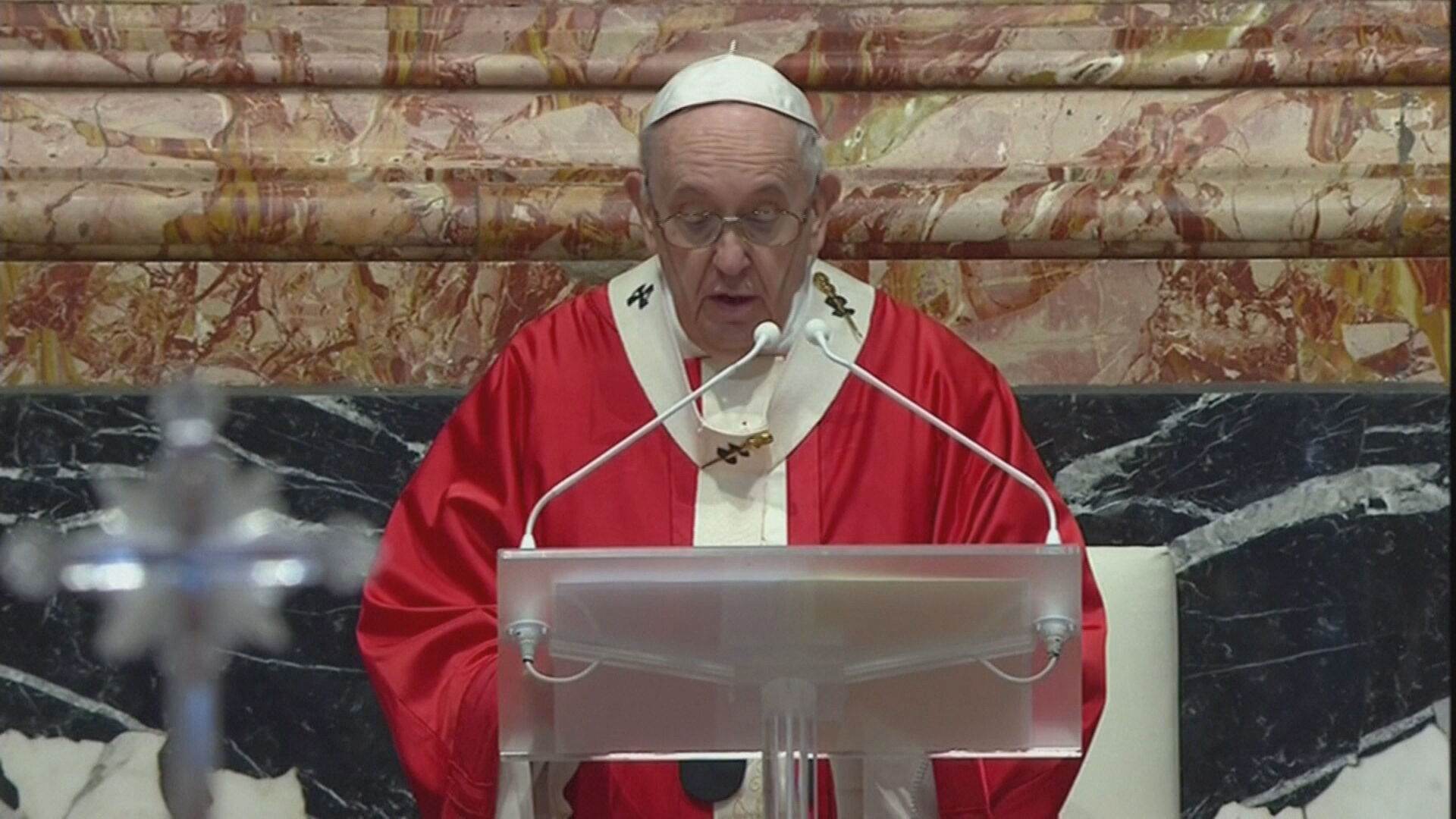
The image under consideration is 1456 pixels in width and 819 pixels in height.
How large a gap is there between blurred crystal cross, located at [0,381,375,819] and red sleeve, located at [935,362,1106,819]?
1.28m

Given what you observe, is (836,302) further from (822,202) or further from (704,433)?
(704,433)

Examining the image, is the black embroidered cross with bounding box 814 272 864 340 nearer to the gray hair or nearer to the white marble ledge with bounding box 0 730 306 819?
the gray hair

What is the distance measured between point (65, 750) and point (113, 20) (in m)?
1.43

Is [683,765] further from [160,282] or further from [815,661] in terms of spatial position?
[160,282]

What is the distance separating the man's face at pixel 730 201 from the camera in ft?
14.8

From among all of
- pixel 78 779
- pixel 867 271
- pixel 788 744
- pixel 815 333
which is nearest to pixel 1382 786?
pixel 867 271

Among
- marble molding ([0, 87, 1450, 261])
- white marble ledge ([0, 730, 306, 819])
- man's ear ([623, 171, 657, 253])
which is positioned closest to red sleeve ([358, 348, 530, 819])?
man's ear ([623, 171, 657, 253])

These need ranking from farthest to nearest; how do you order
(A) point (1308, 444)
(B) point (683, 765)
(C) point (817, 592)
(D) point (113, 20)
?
(D) point (113, 20)
(A) point (1308, 444)
(B) point (683, 765)
(C) point (817, 592)

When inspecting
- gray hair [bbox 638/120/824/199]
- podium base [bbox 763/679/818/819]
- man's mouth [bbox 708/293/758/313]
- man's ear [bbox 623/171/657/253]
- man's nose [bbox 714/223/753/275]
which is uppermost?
gray hair [bbox 638/120/824/199]

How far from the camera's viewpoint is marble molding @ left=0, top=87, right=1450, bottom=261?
551cm

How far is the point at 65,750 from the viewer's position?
211 inches

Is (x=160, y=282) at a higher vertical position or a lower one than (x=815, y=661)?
higher

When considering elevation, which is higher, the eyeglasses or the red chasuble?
the eyeglasses

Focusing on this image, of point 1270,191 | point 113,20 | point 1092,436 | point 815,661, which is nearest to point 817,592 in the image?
point 815,661
